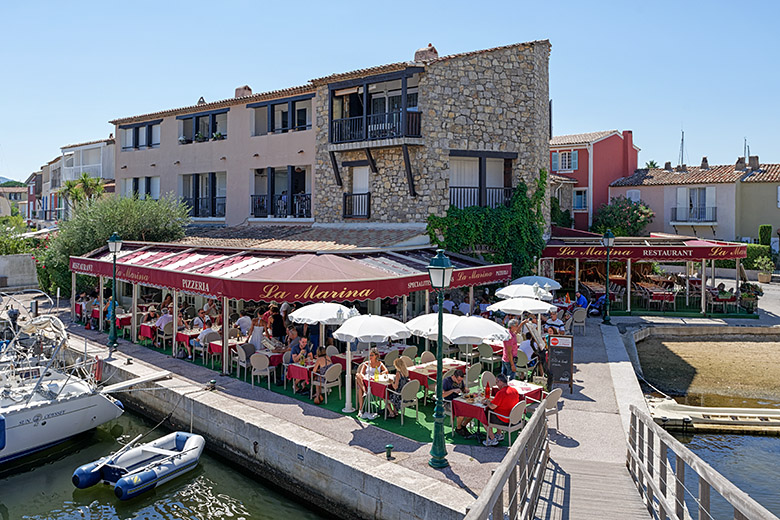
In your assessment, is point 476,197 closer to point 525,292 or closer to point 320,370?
point 525,292

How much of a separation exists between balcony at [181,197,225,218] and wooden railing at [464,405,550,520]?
86.4ft

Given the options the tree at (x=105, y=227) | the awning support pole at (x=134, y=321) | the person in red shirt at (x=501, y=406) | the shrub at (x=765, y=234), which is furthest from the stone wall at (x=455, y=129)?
the shrub at (x=765, y=234)

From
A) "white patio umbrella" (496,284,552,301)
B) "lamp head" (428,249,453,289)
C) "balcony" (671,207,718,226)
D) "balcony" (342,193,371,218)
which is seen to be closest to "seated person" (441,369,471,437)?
"lamp head" (428,249,453,289)

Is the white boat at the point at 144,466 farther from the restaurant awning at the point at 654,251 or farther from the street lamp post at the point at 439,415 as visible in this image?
the restaurant awning at the point at 654,251

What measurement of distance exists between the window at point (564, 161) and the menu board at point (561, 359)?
103 ft

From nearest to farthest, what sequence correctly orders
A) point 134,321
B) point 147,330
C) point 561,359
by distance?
point 561,359, point 147,330, point 134,321

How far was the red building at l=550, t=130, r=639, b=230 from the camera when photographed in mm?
42875

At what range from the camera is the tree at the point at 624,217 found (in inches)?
1608

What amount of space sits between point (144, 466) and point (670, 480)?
375 inches

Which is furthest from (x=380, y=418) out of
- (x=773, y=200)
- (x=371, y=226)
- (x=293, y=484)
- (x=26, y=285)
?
(x=773, y=200)

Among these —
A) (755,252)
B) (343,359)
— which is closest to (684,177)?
(755,252)

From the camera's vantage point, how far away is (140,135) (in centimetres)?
3688

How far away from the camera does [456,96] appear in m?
23.9

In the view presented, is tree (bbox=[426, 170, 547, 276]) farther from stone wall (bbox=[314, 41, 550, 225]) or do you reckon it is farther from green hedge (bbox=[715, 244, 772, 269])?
green hedge (bbox=[715, 244, 772, 269])
